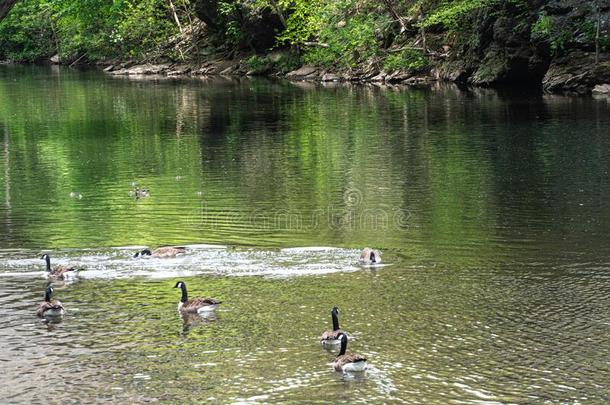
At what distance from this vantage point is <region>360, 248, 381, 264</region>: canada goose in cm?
2019

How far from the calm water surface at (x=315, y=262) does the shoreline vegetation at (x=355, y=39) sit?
9519 millimetres

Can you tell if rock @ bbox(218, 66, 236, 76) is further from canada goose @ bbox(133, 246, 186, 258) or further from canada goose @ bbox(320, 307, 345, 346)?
canada goose @ bbox(320, 307, 345, 346)

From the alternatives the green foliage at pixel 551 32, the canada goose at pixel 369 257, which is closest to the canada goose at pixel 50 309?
the canada goose at pixel 369 257

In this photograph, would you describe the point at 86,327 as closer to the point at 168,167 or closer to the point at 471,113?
the point at 168,167

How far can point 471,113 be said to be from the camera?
157ft

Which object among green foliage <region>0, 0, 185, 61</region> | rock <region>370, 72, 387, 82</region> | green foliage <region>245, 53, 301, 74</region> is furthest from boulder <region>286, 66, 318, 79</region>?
green foliage <region>0, 0, 185, 61</region>

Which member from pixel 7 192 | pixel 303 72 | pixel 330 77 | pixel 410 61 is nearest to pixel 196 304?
pixel 7 192

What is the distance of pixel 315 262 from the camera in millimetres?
20719

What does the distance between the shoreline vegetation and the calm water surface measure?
375 inches

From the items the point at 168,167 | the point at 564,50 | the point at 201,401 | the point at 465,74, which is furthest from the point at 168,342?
the point at 465,74

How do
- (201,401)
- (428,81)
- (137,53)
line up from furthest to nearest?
(137,53) < (428,81) < (201,401)

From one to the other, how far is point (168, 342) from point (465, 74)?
54.2 m

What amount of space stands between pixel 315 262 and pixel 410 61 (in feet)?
173

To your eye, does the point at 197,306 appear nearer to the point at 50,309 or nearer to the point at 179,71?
the point at 50,309
